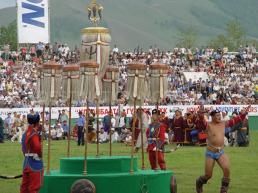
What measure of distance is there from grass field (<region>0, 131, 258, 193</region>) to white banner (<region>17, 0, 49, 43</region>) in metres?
11.2

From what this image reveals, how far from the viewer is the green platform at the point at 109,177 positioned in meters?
19.7

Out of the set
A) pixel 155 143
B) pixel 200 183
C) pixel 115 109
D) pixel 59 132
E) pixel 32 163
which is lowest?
pixel 200 183

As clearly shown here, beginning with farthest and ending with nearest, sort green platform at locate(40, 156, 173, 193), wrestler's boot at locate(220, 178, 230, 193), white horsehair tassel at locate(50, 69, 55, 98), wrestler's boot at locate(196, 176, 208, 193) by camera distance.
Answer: wrestler's boot at locate(196, 176, 208, 193) → wrestler's boot at locate(220, 178, 230, 193) → white horsehair tassel at locate(50, 69, 55, 98) → green platform at locate(40, 156, 173, 193)

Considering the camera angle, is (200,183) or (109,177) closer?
(109,177)

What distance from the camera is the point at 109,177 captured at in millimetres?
19703

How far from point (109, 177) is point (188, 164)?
10.8 meters

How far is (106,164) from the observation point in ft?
67.1

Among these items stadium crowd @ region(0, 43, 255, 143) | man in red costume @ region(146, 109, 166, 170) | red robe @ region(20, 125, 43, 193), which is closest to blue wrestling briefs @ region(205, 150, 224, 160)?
man in red costume @ region(146, 109, 166, 170)

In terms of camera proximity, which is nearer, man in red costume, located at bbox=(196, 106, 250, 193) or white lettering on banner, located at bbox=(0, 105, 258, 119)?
man in red costume, located at bbox=(196, 106, 250, 193)

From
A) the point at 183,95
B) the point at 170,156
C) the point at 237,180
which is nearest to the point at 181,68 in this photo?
the point at 183,95

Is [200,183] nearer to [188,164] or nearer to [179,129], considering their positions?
[188,164]

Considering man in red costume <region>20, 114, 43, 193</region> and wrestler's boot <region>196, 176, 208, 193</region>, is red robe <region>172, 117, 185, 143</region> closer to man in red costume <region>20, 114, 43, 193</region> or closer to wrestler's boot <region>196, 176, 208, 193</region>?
wrestler's boot <region>196, 176, 208, 193</region>

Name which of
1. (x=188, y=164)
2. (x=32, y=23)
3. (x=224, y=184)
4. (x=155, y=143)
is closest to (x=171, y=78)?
(x=32, y=23)

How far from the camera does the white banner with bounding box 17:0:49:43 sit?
53.1m
